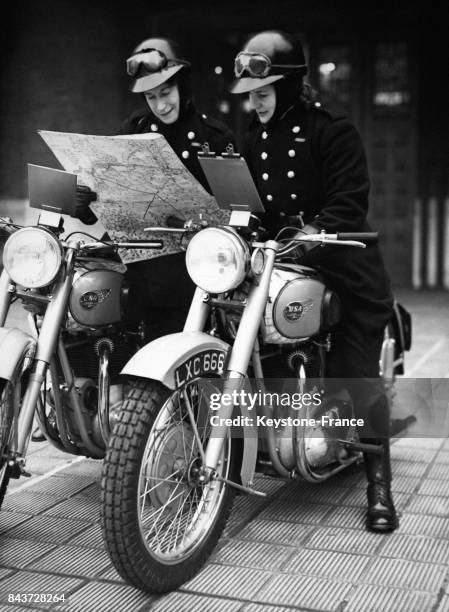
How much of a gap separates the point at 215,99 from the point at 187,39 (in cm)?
81

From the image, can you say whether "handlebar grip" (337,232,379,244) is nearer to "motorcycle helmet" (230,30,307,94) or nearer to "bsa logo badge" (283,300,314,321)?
"bsa logo badge" (283,300,314,321)

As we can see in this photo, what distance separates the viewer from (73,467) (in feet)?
14.9

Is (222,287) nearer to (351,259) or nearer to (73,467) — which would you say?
(351,259)

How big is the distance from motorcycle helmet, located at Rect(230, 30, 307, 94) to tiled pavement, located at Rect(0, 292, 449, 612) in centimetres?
177

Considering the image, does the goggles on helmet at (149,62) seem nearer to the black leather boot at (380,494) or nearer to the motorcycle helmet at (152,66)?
the motorcycle helmet at (152,66)

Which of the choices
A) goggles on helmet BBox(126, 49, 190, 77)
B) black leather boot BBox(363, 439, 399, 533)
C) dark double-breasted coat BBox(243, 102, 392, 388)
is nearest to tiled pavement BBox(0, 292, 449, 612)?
black leather boot BBox(363, 439, 399, 533)

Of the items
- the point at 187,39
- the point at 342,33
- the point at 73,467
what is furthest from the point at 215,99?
the point at 73,467

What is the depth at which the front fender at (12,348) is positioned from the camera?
3.17m

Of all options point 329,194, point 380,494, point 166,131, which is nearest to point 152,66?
point 166,131

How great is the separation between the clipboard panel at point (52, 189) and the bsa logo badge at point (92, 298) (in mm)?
352

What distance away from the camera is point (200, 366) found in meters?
3.11

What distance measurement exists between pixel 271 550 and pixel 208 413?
65cm

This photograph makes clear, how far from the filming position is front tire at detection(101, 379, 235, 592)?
286 cm

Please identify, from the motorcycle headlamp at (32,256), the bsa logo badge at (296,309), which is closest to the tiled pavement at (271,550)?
the bsa logo badge at (296,309)
